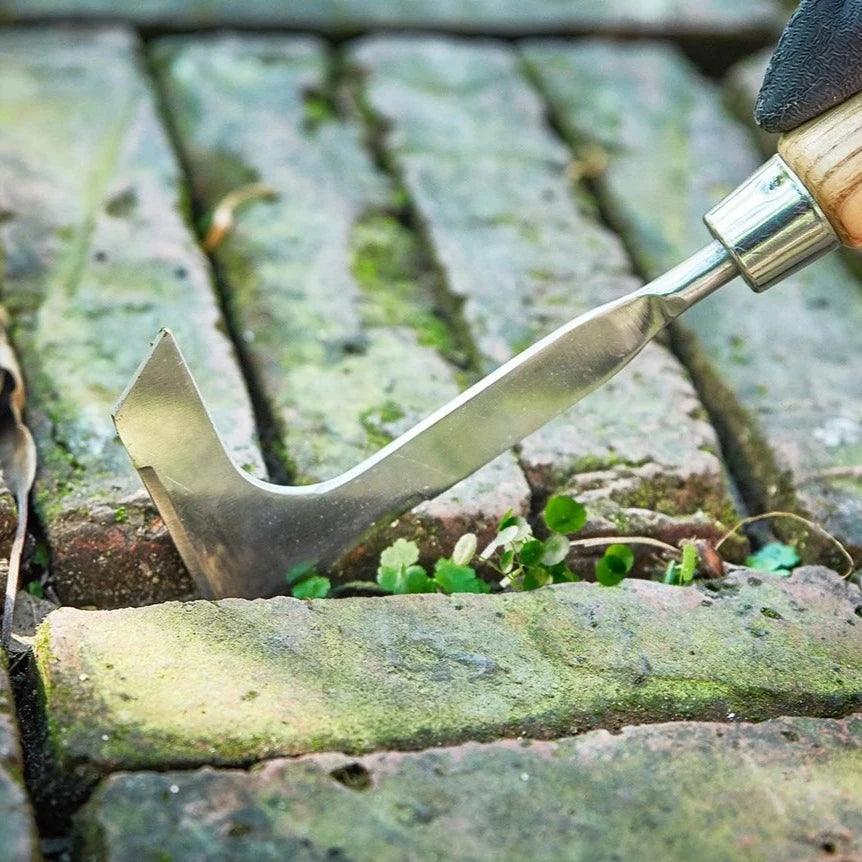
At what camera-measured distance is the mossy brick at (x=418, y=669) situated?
156 cm

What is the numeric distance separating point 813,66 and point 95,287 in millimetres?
1341

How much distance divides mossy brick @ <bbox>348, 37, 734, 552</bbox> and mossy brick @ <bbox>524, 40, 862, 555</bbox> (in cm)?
8

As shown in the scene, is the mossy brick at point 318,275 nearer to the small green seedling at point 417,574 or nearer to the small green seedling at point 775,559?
the small green seedling at point 417,574

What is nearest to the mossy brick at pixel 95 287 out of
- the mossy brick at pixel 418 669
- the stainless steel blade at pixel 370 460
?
the stainless steel blade at pixel 370 460

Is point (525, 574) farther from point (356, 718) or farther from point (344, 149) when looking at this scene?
point (344, 149)

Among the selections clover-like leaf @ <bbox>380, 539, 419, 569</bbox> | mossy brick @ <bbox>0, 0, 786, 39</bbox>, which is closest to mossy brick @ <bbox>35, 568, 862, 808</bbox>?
clover-like leaf @ <bbox>380, 539, 419, 569</bbox>

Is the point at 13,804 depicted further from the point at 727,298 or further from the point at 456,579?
the point at 727,298

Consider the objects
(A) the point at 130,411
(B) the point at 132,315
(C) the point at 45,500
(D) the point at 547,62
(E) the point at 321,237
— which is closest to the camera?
(A) the point at 130,411

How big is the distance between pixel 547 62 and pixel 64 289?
1564 millimetres

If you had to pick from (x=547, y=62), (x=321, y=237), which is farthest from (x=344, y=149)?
(x=547, y=62)

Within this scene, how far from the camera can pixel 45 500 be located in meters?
1.99

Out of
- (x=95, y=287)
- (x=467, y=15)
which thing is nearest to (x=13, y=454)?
(x=95, y=287)

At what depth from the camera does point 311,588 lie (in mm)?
1910

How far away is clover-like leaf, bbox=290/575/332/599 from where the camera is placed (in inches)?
75.1
